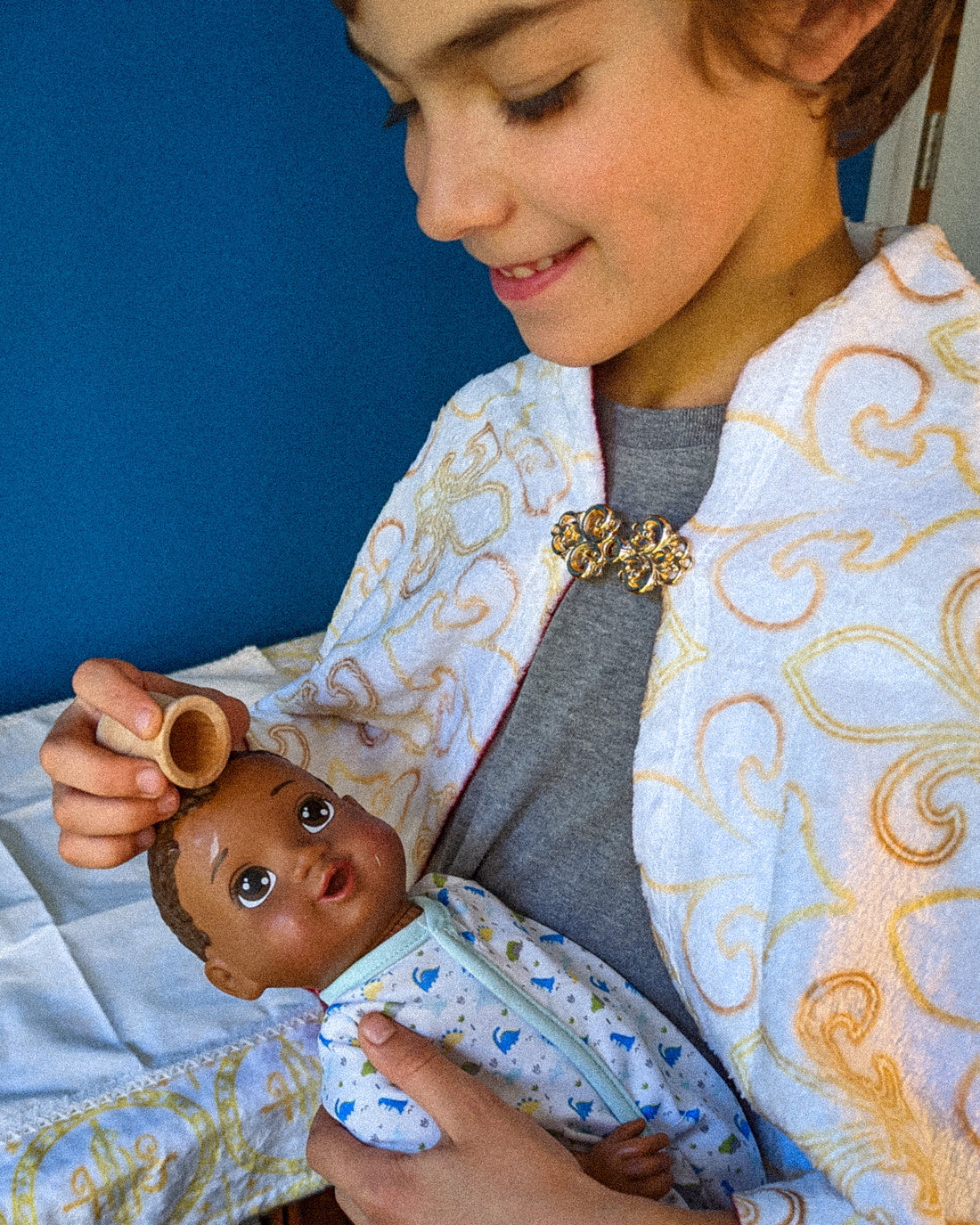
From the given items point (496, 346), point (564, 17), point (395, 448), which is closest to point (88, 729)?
point (564, 17)

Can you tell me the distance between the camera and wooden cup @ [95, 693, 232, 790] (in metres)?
0.81

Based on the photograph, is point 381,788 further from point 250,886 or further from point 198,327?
point 198,327

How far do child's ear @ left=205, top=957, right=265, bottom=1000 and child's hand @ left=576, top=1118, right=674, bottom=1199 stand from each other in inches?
11.3

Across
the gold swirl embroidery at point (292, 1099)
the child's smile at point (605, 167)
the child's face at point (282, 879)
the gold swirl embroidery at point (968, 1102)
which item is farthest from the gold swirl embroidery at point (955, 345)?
the gold swirl embroidery at point (292, 1099)

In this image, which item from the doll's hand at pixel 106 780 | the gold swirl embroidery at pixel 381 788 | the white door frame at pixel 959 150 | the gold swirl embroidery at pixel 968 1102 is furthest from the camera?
the white door frame at pixel 959 150

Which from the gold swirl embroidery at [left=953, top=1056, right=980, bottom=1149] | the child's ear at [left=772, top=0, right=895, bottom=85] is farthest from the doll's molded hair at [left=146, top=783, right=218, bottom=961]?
the child's ear at [left=772, top=0, right=895, bottom=85]

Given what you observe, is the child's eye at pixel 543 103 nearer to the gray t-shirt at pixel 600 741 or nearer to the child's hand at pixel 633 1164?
the gray t-shirt at pixel 600 741

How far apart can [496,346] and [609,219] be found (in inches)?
47.2

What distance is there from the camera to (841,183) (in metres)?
1.91

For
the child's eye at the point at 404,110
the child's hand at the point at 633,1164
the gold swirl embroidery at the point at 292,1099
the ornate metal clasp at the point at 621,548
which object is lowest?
the gold swirl embroidery at the point at 292,1099

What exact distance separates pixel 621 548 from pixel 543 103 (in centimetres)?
32

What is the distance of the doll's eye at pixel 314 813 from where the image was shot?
86cm

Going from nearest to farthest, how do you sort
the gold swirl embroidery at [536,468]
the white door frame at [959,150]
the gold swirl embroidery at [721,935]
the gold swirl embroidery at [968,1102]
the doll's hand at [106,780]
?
1. the gold swirl embroidery at [968,1102]
2. the gold swirl embroidery at [721,935]
3. the doll's hand at [106,780]
4. the gold swirl embroidery at [536,468]
5. the white door frame at [959,150]

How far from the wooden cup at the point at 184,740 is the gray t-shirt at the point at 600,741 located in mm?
236
